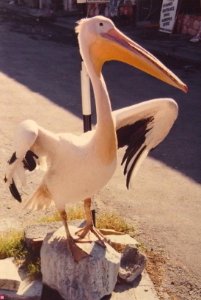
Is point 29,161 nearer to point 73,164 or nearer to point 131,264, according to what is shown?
point 73,164

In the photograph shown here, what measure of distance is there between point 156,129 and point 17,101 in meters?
5.90

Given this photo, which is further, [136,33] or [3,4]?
[3,4]

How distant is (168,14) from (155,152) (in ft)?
31.3

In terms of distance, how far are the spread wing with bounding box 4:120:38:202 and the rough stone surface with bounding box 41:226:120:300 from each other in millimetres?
798

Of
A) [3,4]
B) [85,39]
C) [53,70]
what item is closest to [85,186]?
[85,39]

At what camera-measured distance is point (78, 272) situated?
3.98 meters

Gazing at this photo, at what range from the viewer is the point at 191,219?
5480 mm

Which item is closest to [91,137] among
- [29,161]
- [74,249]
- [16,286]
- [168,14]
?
[29,161]

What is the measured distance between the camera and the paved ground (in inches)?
196

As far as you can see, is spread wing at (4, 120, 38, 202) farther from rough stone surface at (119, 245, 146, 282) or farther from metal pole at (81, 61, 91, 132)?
rough stone surface at (119, 245, 146, 282)

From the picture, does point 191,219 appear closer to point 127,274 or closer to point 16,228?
point 127,274

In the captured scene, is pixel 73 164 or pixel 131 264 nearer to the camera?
pixel 73 164

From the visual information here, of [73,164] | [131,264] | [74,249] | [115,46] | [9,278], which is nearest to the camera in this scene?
[115,46]

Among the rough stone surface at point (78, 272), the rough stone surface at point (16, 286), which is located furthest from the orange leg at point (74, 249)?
the rough stone surface at point (16, 286)
